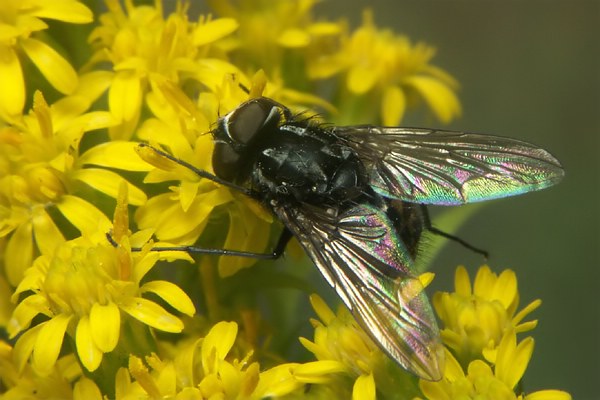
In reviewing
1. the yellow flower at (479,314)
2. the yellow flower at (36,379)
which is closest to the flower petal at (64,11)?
the yellow flower at (36,379)

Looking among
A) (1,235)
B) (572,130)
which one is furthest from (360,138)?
(572,130)

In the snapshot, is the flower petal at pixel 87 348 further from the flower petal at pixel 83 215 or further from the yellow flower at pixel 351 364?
the yellow flower at pixel 351 364

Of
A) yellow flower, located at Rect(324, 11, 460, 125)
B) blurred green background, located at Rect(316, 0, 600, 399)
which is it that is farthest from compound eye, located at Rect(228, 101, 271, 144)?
blurred green background, located at Rect(316, 0, 600, 399)

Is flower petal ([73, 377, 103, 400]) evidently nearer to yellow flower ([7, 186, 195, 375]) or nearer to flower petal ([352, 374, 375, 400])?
yellow flower ([7, 186, 195, 375])

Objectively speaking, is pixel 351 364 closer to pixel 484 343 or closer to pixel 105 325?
pixel 484 343

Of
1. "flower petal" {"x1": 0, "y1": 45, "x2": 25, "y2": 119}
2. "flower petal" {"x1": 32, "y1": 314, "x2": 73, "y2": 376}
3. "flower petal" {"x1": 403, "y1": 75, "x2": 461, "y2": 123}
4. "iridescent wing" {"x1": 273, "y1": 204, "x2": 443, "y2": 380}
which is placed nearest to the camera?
"iridescent wing" {"x1": 273, "y1": 204, "x2": 443, "y2": 380}

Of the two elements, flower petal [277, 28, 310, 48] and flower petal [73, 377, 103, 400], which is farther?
flower petal [277, 28, 310, 48]

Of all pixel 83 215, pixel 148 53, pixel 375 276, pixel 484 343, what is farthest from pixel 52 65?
pixel 484 343

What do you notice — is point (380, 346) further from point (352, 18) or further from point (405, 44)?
point (352, 18)
